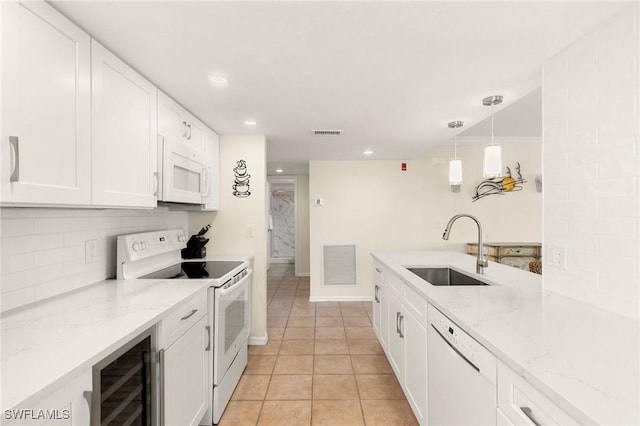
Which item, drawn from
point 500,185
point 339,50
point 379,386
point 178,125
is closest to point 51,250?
point 178,125

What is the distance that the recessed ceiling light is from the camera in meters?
1.75

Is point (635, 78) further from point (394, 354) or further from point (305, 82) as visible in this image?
point (394, 354)

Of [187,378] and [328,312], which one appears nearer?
[187,378]

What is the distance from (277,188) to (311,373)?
6.13m

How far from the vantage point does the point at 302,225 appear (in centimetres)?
638

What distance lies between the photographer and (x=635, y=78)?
1.16 m

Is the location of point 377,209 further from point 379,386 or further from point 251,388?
point 251,388

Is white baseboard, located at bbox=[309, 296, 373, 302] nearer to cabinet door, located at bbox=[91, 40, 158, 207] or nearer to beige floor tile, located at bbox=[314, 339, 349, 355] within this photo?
beige floor tile, located at bbox=[314, 339, 349, 355]

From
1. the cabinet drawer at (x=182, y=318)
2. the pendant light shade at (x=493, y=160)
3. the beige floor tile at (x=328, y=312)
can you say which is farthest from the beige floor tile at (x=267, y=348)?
the pendant light shade at (x=493, y=160)

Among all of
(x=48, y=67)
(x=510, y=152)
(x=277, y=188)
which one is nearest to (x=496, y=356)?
(x=48, y=67)

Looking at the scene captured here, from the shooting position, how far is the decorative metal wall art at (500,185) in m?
4.27

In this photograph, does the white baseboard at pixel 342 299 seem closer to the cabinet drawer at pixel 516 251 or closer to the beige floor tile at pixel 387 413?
the cabinet drawer at pixel 516 251

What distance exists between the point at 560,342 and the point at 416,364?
967mm

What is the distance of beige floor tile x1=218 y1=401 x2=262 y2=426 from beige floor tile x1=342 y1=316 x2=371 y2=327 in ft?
5.52
